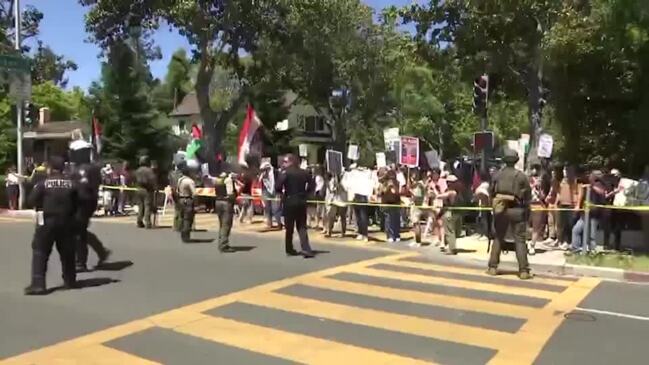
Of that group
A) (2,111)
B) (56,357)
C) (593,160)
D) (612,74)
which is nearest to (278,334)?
(56,357)

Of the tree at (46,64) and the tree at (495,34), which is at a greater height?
the tree at (46,64)

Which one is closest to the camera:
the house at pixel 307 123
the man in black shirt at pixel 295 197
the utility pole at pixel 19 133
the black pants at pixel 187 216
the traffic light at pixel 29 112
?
the man in black shirt at pixel 295 197

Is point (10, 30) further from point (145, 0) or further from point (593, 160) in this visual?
point (593, 160)

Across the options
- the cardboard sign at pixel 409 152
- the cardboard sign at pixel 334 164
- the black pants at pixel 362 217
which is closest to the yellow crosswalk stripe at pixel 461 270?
the black pants at pixel 362 217

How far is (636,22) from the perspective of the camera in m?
12.8

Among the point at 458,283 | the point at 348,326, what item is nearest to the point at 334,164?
the point at 458,283

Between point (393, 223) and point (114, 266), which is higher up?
point (393, 223)

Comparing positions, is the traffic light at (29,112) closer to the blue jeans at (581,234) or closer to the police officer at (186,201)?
the police officer at (186,201)

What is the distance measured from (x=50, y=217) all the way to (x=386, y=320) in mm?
4333

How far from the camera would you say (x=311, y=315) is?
8297 millimetres

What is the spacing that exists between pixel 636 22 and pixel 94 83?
2712 centimetres

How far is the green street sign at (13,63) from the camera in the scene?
22047 mm

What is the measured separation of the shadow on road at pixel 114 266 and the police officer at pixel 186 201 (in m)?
3.06

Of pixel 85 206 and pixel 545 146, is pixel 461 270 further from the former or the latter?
pixel 545 146
